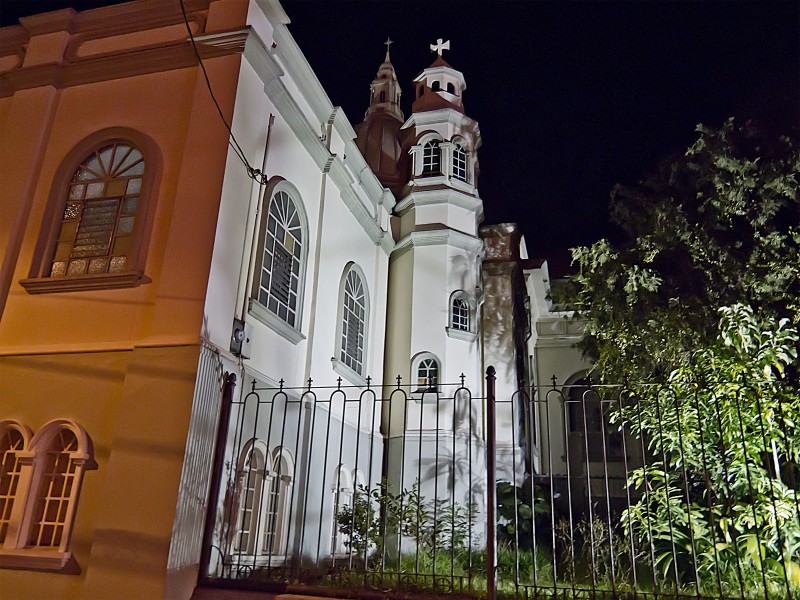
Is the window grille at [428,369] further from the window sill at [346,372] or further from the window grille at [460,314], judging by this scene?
the window sill at [346,372]

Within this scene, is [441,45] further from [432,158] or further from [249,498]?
[249,498]

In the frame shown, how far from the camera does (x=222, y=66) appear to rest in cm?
910

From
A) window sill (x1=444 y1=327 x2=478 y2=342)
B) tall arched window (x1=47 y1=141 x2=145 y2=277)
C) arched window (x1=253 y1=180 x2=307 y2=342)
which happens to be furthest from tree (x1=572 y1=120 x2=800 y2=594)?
tall arched window (x1=47 y1=141 x2=145 y2=277)

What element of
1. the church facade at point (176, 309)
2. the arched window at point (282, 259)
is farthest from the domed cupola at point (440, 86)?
the arched window at point (282, 259)

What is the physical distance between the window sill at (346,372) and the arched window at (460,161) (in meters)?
5.87

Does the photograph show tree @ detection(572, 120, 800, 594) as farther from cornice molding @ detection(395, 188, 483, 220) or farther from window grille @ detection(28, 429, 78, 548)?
window grille @ detection(28, 429, 78, 548)

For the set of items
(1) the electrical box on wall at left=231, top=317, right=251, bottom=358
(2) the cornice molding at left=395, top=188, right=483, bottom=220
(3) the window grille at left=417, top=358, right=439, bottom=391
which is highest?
(2) the cornice molding at left=395, top=188, right=483, bottom=220

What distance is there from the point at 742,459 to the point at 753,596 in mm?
1297

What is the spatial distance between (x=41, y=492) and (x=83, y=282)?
2.56 m

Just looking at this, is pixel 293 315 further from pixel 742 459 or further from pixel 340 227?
pixel 742 459

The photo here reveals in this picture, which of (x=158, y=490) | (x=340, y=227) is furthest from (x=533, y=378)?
(x=158, y=490)

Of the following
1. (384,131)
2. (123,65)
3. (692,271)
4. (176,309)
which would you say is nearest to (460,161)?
(384,131)

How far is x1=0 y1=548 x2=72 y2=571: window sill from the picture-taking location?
7.27m

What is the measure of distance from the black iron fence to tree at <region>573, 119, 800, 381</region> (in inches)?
85.1
